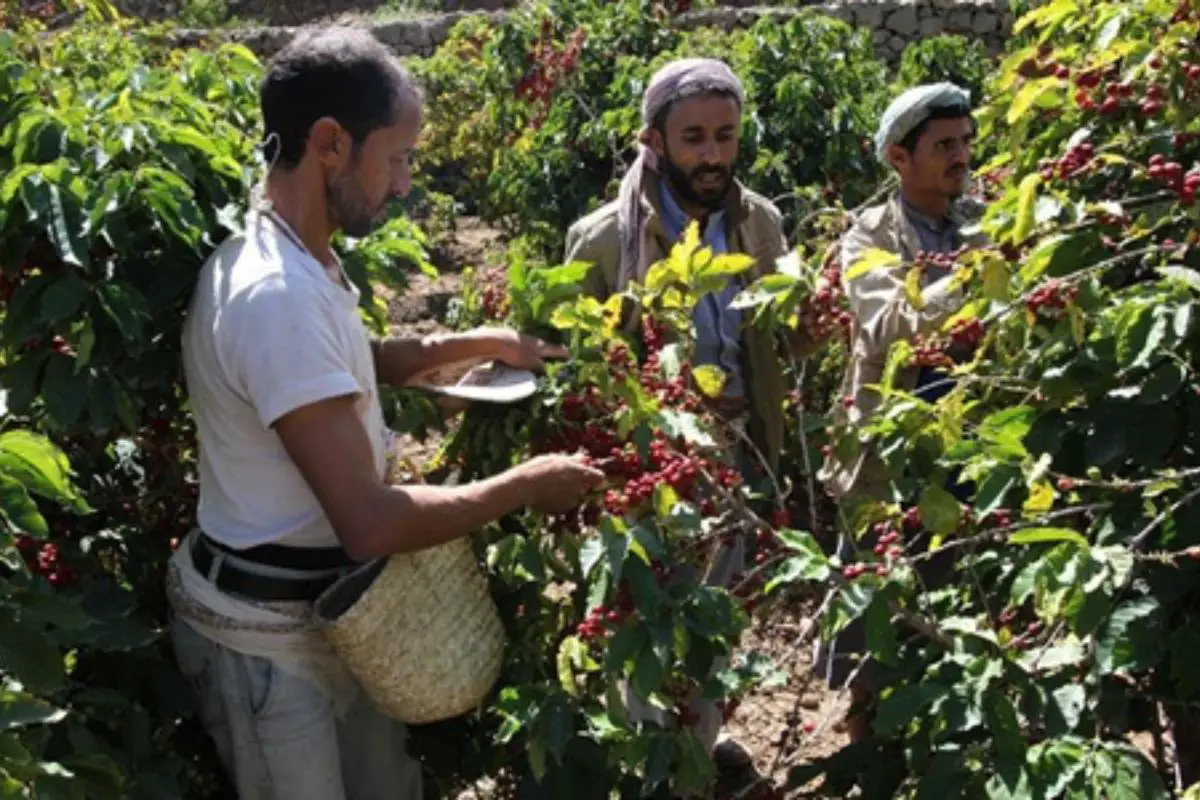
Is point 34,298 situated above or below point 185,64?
below

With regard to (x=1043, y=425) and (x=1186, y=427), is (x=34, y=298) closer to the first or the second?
(x=1043, y=425)

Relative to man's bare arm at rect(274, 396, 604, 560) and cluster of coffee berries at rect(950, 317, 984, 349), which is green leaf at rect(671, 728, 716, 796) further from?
cluster of coffee berries at rect(950, 317, 984, 349)

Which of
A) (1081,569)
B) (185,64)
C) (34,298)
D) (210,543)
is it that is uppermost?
(185,64)

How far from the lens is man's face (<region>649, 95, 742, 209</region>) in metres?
3.53

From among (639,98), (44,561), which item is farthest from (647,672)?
(639,98)

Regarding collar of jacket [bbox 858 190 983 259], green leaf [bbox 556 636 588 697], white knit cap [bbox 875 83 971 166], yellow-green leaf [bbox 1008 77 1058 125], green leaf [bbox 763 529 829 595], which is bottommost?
green leaf [bbox 556 636 588 697]

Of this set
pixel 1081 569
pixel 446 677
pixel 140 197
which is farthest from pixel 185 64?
pixel 1081 569

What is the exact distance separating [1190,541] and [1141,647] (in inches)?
6.0

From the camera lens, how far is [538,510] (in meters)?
2.46

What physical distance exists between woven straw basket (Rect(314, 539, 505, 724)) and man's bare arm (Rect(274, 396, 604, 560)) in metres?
0.12

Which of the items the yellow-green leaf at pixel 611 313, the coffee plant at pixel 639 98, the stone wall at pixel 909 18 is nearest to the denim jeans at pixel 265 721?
the yellow-green leaf at pixel 611 313

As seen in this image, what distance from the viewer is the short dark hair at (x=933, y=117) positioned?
352 centimetres

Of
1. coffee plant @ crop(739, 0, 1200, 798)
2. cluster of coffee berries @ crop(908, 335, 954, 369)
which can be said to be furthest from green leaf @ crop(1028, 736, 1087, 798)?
cluster of coffee berries @ crop(908, 335, 954, 369)

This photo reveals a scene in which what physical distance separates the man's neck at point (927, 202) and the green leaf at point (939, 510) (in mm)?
1454
